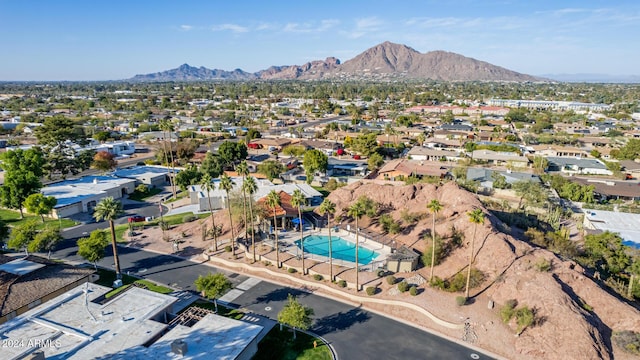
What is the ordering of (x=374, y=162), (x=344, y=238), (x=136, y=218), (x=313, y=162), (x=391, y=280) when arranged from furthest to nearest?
(x=374, y=162), (x=313, y=162), (x=136, y=218), (x=344, y=238), (x=391, y=280)

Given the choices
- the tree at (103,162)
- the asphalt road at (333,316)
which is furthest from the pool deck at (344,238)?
the tree at (103,162)

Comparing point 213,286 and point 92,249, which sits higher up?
point 92,249

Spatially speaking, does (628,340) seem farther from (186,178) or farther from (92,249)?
(186,178)

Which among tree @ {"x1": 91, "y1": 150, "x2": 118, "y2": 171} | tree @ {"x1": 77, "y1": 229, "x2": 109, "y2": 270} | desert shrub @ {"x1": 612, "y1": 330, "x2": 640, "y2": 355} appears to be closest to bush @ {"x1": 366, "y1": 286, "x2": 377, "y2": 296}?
desert shrub @ {"x1": 612, "y1": 330, "x2": 640, "y2": 355}

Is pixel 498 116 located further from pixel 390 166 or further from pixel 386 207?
pixel 386 207

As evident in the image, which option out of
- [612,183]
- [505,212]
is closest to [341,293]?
[505,212]

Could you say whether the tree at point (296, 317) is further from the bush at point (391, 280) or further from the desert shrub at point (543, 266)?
the desert shrub at point (543, 266)

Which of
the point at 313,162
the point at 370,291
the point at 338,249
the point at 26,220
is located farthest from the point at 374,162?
the point at 26,220
